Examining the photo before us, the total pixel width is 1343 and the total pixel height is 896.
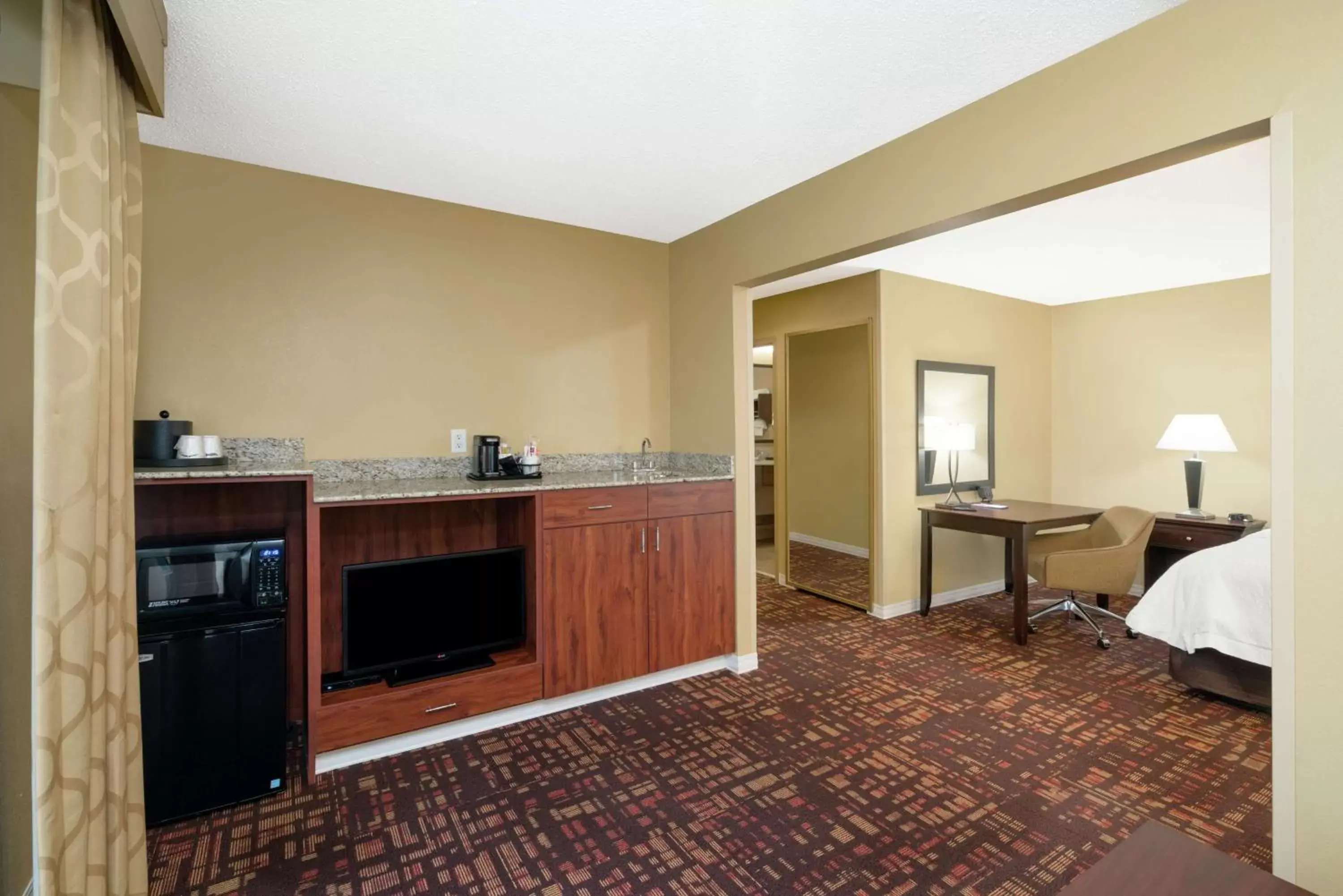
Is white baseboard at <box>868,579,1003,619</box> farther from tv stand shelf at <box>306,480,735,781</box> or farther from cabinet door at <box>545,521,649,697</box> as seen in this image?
cabinet door at <box>545,521,649,697</box>

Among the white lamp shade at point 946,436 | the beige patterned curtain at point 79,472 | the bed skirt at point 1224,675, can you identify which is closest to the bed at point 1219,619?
the bed skirt at point 1224,675

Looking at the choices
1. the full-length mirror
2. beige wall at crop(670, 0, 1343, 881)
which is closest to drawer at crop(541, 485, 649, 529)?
beige wall at crop(670, 0, 1343, 881)

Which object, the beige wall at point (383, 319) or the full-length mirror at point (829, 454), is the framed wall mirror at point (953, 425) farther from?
the beige wall at point (383, 319)

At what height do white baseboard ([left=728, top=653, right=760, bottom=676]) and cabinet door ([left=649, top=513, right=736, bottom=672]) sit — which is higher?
cabinet door ([left=649, top=513, right=736, bottom=672])

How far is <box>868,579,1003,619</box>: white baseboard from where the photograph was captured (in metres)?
4.54

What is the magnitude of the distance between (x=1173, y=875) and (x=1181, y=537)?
4.24 meters

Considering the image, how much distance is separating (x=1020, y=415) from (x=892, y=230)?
361 cm

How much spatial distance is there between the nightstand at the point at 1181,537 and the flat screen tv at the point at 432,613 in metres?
4.28

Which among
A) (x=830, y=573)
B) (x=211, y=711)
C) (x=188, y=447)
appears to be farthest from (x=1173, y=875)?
(x=830, y=573)

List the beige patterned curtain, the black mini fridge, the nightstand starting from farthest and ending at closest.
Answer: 1. the nightstand
2. the black mini fridge
3. the beige patterned curtain

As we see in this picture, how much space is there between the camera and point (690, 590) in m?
3.37

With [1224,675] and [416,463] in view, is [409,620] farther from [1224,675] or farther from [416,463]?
[1224,675]

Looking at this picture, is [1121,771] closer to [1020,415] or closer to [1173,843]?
[1173,843]

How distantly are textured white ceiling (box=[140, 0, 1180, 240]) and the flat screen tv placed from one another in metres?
1.75
